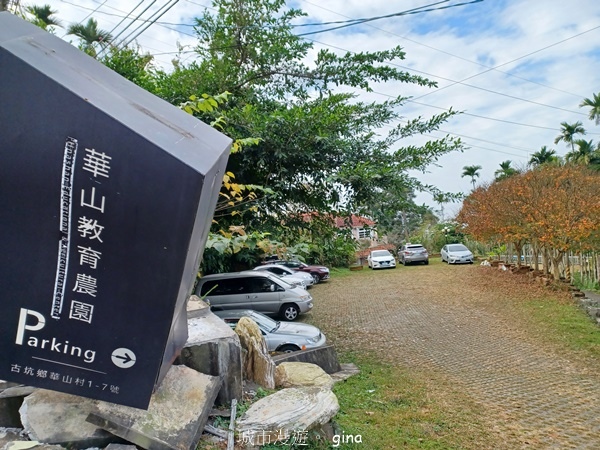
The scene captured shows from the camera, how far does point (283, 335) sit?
819cm

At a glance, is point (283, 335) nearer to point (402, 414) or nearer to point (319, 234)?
point (319, 234)

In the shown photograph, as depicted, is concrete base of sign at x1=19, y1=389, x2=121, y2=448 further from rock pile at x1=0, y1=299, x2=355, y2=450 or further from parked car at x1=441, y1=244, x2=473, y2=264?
parked car at x1=441, y1=244, x2=473, y2=264

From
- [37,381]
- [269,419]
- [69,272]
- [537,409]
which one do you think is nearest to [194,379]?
[269,419]

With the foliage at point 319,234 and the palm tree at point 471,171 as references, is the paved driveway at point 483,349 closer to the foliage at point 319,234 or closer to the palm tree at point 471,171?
the foliage at point 319,234

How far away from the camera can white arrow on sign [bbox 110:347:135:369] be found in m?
1.80

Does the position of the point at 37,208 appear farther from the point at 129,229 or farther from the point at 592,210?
the point at 592,210

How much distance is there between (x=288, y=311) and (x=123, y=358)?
10897 millimetres

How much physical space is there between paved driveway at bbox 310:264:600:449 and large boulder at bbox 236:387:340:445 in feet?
9.34

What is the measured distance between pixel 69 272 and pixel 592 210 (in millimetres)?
14032

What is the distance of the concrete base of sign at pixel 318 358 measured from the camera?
6.55 metres

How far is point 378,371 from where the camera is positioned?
7.73 m

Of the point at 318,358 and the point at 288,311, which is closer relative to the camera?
the point at 318,358

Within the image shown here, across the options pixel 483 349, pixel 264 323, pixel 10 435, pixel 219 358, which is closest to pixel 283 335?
pixel 264 323

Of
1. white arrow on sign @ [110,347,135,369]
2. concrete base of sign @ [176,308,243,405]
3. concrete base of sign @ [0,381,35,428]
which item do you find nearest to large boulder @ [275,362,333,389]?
concrete base of sign @ [176,308,243,405]
